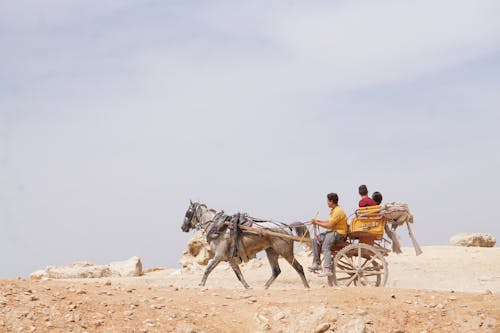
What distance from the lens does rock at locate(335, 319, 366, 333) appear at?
10.4 m

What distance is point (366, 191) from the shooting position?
14.6 meters

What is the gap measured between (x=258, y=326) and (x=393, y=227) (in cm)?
541

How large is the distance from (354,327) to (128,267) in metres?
14.8

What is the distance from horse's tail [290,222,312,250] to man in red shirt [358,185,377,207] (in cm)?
138

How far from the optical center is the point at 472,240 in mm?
26422

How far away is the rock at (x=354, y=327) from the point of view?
1035cm

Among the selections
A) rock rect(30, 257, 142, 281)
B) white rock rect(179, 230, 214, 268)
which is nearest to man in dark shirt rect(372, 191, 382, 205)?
white rock rect(179, 230, 214, 268)

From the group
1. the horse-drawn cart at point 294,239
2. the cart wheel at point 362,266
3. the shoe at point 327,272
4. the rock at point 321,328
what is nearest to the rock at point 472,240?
the horse-drawn cart at point 294,239

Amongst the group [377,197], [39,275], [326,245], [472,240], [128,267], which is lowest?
[472,240]

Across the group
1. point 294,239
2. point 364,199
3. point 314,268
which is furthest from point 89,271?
point 364,199

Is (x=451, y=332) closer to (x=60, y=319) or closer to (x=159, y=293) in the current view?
(x=159, y=293)

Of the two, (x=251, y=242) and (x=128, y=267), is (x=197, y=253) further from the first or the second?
(x=251, y=242)

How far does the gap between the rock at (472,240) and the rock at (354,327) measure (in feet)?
55.6

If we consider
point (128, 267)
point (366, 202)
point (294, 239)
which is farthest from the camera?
point (128, 267)
